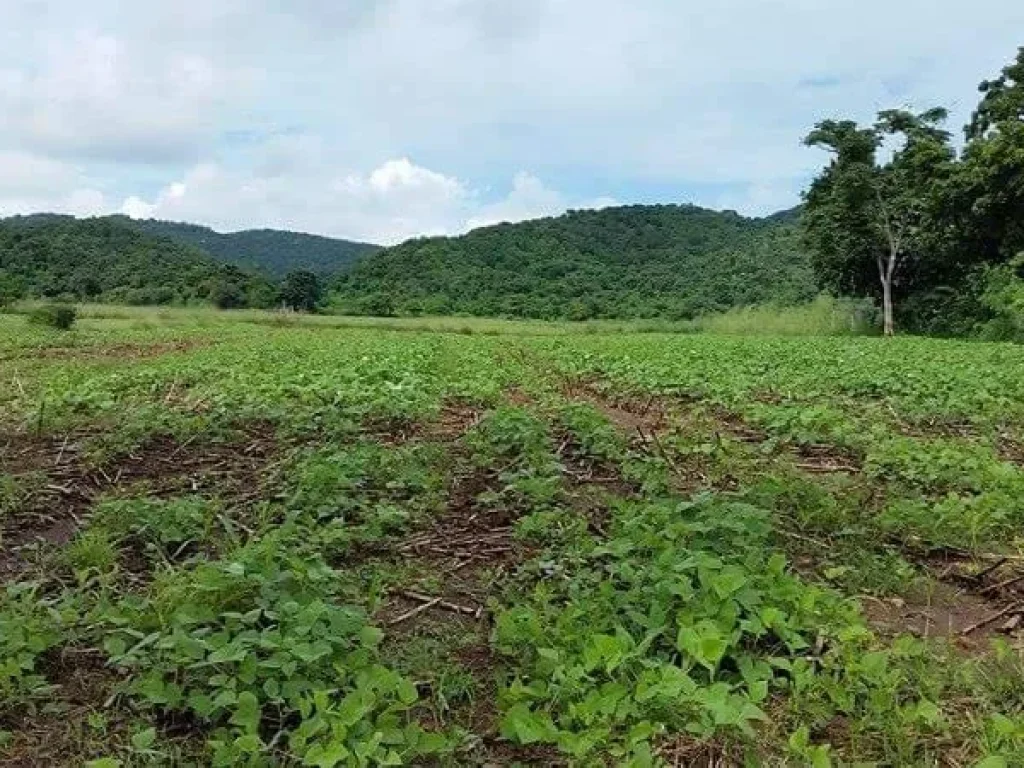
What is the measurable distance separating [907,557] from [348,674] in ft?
9.64

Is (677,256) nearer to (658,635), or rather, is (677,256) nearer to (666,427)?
(666,427)

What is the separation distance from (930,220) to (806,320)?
35.7 feet

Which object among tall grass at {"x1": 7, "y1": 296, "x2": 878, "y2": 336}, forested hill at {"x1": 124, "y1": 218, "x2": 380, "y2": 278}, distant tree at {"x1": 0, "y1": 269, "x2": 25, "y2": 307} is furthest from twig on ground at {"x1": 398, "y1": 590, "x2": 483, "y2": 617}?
forested hill at {"x1": 124, "y1": 218, "x2": 380, "y2": 278}

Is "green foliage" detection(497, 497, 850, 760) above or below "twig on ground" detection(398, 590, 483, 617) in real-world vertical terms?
above

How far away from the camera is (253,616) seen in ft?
9.07

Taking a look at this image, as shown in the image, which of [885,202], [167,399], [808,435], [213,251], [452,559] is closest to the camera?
[452,559]

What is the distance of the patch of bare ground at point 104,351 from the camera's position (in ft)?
61.5

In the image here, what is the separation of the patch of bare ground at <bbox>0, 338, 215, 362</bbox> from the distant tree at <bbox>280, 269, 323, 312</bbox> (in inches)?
1466

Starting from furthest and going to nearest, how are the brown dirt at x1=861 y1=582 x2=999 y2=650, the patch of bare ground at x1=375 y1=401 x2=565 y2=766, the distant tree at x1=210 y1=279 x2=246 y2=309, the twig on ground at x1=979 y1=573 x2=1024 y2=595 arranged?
the distant tree at x1=210 y1=279 x2=246 y2=309 → the twig on ground at x1=979 y1=573 x2=1024 y2=595 → the brown dirt at x1=861 y1=582 x2=999 y2=650 → the patch of bare ground at x1=375 y1=401 x2=565 y2=766

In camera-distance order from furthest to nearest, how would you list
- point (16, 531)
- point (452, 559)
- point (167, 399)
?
point (167, 399)
point (16, 531)
point (452, 559)

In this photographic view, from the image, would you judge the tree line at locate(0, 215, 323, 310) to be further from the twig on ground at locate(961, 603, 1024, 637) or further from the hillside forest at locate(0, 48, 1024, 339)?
the twig on ground at locate(961, 603, 1024, 637)

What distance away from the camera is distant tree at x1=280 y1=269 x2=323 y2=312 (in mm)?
61531

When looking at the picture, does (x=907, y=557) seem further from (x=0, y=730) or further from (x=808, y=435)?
(x=0, y=730)

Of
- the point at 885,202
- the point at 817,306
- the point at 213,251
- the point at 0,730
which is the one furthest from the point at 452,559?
the point at 213,251
